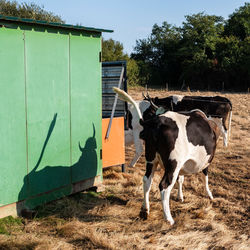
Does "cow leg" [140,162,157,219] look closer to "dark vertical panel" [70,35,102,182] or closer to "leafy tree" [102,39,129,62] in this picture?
"dark vertical panel" [70,35,102,182]

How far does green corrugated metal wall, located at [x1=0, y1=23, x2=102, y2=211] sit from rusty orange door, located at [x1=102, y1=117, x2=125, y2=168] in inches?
21.4

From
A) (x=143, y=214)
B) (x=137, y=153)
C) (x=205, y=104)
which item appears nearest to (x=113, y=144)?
(x=137, y=153)

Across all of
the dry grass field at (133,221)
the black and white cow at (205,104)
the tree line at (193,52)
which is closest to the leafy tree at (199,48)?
the tree line at (193,52)

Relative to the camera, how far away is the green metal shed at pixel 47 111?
5.18 meters

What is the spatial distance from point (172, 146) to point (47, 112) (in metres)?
2.02

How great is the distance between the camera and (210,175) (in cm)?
821

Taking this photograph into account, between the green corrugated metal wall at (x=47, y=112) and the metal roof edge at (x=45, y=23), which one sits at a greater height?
the metal roof edge at (x=45, y=23)

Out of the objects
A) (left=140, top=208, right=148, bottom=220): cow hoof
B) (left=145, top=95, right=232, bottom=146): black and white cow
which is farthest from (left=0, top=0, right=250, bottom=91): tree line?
(left=140, top=208, right=148, bottom=220): cow hoof

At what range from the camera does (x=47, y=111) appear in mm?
5762

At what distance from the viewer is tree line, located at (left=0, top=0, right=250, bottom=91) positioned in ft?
118

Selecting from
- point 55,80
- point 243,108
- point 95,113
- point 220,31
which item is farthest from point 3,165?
point 220,31

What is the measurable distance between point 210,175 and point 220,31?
1522 inches

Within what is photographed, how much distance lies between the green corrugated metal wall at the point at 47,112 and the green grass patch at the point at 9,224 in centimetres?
25

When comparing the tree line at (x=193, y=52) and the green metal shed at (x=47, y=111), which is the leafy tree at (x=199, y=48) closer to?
the tree line at (x=193, y=52)
